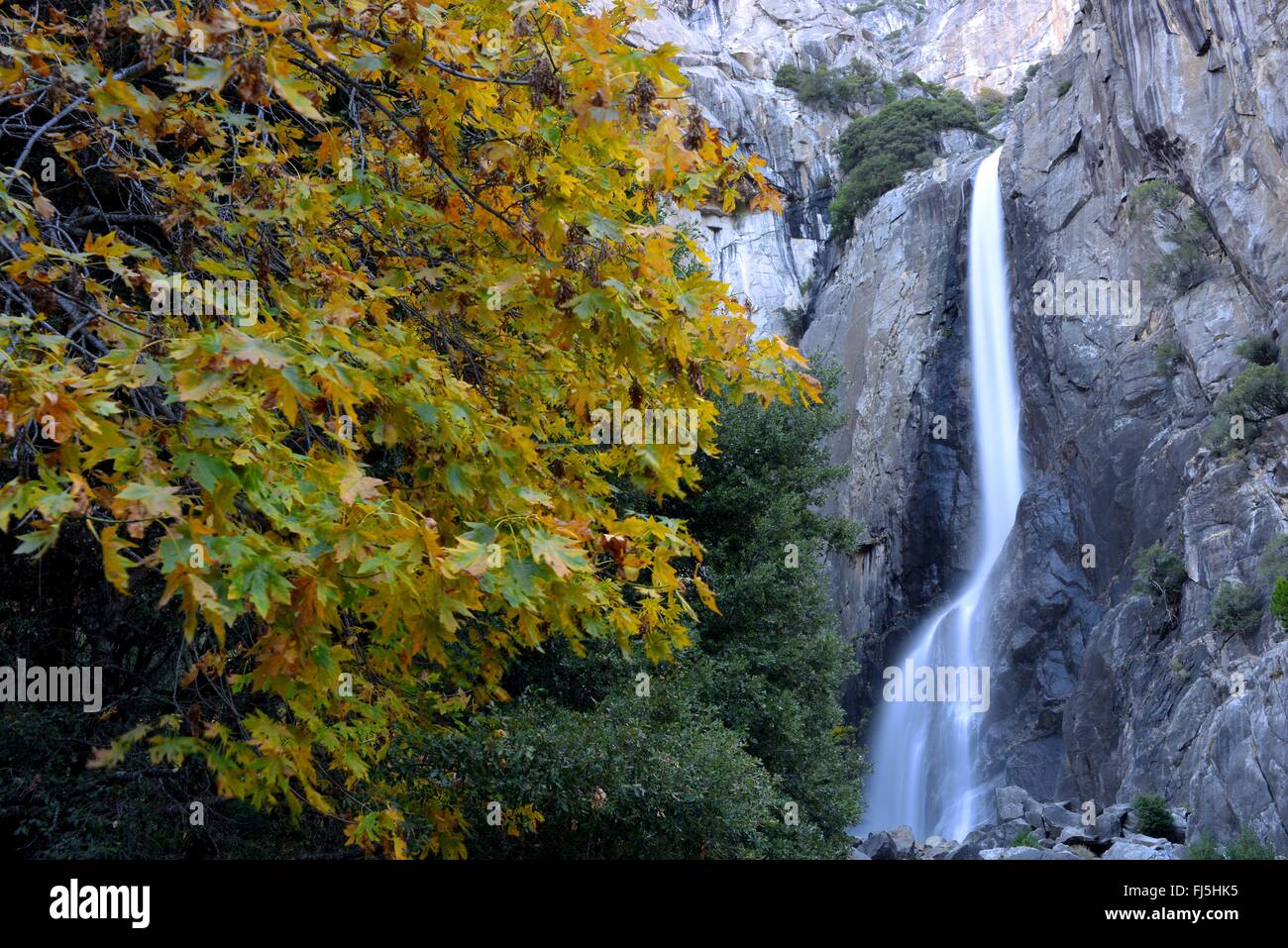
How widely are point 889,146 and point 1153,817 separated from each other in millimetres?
32518

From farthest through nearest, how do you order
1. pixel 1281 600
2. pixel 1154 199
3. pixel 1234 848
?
1. pixel 1154 199
2. pixel 1281 600
3. pixel 1234 848

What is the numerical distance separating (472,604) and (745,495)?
40.1 feet

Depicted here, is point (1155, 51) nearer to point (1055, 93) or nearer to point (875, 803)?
point (1055, 93)

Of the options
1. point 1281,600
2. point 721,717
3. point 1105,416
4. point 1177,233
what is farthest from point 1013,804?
point 1177,233

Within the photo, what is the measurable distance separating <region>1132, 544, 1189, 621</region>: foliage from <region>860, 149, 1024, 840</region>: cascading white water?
247 inches

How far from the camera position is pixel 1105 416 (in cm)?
2528

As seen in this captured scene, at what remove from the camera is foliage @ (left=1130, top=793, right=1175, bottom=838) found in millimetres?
15594

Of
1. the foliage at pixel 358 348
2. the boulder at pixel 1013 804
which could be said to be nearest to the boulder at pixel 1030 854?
the boulder at pixel 1013 804

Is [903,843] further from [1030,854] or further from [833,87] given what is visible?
[833,87]

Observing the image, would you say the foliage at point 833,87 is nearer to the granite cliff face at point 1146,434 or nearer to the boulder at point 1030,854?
the granite cliff face at point 1146,434

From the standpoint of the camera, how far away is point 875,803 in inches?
1069

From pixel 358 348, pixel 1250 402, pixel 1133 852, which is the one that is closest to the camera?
pixel 358 348

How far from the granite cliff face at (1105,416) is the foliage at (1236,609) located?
0.76 ft

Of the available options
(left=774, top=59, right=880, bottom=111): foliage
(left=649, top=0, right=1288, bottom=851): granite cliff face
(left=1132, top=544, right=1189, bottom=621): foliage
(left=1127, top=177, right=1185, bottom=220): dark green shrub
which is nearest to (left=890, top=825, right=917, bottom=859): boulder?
(left=649, top=0, right=1288, bottom=851): granite cliff face
